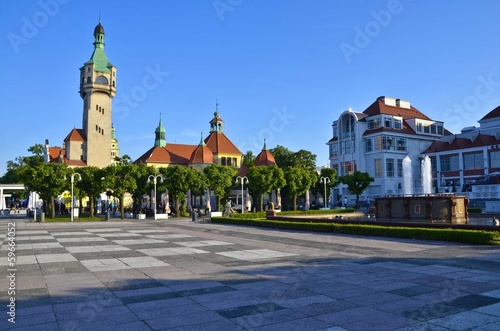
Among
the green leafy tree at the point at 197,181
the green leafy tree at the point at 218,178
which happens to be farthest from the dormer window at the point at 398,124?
the green leafy tree at the point at 197,181

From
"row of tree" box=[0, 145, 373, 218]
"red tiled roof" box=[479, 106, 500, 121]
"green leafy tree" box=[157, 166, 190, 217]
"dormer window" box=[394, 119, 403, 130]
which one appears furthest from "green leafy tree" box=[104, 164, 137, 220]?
"red tiled roof" box=[479, 106, 500, 121]

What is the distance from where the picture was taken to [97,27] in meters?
79.1

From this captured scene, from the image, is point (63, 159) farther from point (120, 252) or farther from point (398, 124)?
point (120, 252)

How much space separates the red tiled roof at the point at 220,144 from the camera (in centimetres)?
7138

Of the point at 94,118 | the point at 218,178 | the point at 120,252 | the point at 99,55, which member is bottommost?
the point at 120,252

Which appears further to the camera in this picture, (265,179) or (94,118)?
(94,118)

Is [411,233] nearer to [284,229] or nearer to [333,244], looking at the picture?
[333,244]

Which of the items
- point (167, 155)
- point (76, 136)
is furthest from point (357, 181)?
point (76, 136)

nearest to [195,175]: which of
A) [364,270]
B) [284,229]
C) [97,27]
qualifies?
[284,229]

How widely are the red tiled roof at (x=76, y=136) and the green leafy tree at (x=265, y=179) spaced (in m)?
43.7

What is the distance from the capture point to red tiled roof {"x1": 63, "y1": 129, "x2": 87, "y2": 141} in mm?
75850

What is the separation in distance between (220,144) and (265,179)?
27.2m

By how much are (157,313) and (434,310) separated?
16.3 feet

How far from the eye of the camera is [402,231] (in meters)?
20.0
